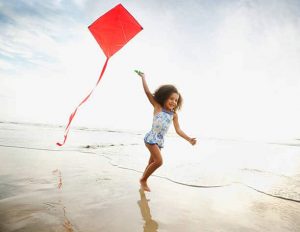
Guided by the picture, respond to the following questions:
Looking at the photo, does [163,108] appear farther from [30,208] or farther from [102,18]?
[30,208]

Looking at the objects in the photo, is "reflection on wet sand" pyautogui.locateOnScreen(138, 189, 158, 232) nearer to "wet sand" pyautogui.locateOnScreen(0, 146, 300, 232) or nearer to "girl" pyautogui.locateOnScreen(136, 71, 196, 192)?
"wet sand" pyautogui.locateOnScreen(0, 146, 300, 232)

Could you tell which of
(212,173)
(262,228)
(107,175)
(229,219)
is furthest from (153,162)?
(212,173)

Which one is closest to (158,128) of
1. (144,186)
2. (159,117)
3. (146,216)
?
(159,117)

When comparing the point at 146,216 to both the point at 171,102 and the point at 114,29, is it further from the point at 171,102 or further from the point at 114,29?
the point at 114,29

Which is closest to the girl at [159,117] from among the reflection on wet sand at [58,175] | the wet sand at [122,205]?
the wet sand at [122,205]

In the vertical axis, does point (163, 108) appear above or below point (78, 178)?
above

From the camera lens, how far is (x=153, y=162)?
412 centimetres

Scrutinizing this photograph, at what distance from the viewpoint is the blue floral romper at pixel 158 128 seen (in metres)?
4.27

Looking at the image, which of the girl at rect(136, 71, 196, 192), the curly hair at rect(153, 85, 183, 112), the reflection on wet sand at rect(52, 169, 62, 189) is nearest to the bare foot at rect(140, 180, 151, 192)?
the girl at rect(136, 71, 196, 192)

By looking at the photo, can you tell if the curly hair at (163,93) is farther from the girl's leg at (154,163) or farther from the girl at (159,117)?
the girl's leg at (154,163)

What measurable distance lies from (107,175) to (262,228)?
2968 mm

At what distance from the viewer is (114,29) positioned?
4.54 meters

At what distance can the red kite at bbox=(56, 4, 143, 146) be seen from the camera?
4.46 meters

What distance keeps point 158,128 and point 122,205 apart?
5.16 ft
